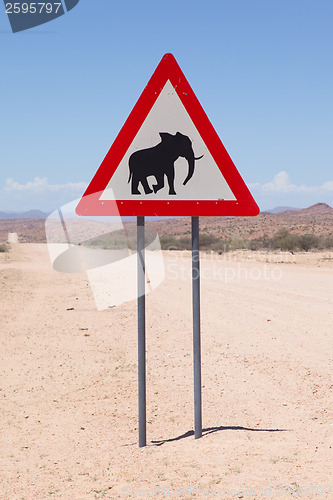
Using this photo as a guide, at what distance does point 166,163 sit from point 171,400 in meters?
2.66

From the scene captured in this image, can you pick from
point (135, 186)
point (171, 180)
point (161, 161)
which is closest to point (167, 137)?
point (161, 161)

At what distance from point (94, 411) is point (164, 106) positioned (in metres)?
3.10

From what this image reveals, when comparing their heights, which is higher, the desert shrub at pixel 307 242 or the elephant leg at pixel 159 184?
the elephant leg at pixel 159 184

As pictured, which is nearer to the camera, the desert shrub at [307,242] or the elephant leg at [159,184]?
the elephant leg at [159,184]

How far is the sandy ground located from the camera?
3.28m

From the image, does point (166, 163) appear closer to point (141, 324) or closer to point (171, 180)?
point (171, 180)

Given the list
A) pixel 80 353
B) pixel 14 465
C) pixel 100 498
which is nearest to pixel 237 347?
pixel 80 353

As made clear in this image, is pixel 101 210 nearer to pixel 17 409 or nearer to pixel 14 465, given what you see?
pixel 14 465

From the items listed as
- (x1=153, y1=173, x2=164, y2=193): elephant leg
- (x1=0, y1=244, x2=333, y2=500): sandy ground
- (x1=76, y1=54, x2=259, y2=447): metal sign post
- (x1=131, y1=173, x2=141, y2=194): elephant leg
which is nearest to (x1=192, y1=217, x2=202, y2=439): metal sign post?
(x1=76, y1=54, x2=259, y2=447): metal sign post

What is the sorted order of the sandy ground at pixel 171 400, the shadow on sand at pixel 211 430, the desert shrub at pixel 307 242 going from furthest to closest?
the desert shrub at pixel 307 242 → the shadow on sand at pixel 211 430 → the sandy ground at pixel 171 400

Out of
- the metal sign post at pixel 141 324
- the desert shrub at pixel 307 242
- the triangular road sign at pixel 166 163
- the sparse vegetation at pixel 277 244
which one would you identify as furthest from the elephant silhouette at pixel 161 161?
the desert shrub at pixel 307 242

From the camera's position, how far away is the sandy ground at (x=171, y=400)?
3.28 meters

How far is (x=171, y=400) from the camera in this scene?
5387 millimetres

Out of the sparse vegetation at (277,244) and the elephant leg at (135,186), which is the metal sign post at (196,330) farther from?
the sparse vegetation at (277,244)
